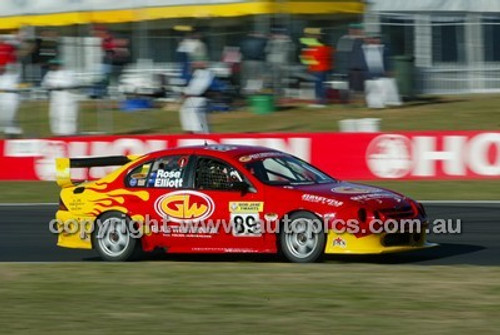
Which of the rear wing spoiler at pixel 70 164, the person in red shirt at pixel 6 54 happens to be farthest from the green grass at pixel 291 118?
the rear wing spoiler at pixel 70 164

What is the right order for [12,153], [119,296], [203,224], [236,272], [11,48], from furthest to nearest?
[11,48], [12,153], [203,224], [236,272], [119,296]

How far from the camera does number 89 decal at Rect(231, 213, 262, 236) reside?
36.9 feet

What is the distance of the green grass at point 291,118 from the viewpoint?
25.1m

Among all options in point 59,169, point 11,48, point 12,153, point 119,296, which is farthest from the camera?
point 11,48

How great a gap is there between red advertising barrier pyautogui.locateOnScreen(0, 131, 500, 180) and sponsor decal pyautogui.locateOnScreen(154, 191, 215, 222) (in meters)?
8.02

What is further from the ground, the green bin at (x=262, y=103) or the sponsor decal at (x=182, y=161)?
the green bin at (x=262, y=103)

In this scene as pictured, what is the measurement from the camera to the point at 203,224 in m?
11.5

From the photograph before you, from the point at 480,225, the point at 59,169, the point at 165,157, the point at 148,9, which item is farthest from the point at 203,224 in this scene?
the point at 148,9

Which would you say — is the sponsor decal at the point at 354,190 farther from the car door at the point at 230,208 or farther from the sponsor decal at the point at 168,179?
the sponsor decal at the point at 168,179

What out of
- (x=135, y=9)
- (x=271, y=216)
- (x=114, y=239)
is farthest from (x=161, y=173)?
(x=135, y=9)

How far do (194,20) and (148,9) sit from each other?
1.11 metres

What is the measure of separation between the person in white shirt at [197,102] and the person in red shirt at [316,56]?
2.89 meters

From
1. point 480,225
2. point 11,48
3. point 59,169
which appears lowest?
point 480,225

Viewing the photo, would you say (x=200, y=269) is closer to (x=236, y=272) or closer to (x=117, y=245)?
(x=236, y=272)
